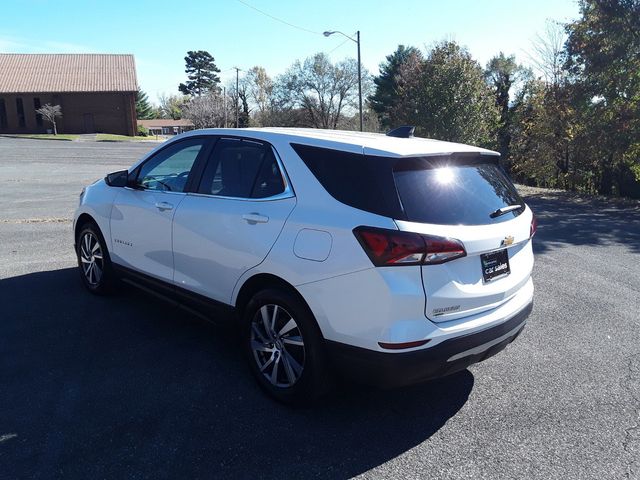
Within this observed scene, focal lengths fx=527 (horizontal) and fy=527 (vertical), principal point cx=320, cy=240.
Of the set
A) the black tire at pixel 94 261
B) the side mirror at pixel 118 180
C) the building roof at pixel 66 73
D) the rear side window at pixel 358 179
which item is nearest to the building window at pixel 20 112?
the building roof at pixel 66 73

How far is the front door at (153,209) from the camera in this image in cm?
438

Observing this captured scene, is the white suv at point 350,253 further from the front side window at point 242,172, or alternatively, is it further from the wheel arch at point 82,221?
the wheel arch at point 82,221

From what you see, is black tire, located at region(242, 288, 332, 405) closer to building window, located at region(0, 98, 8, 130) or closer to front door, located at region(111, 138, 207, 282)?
front door, located at region(111, 138, 207, 282)

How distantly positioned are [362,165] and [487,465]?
1819 millimetres

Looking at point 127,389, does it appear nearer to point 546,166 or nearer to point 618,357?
point 618,357

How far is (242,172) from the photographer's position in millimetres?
3871

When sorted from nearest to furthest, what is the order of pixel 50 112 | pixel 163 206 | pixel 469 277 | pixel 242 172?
1. pixel 469 277
2. pixel 242 172
3. pixel 163 206
4. pixel 50 112

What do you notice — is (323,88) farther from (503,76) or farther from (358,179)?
(358,179)

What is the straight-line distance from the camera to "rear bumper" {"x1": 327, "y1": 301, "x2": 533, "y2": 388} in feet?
9.55

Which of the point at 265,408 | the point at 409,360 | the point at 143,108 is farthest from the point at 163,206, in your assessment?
the point at 143,108

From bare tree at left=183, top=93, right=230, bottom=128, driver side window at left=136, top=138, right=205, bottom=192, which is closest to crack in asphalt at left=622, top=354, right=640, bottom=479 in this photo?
driver side window at left=136, top=138, right=205, bottom=192

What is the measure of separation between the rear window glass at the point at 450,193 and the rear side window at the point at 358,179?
0.23 feet

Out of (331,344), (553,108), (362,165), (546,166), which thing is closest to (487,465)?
(331,344)

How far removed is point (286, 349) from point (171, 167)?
219 cm
